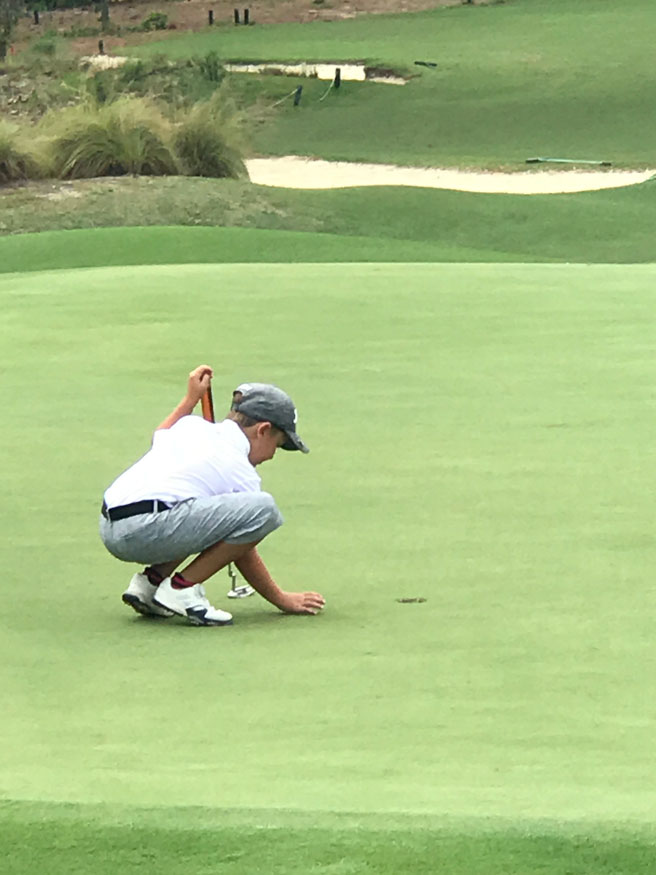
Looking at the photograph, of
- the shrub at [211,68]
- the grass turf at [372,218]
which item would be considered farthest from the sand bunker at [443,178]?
the shrub at [211,68]

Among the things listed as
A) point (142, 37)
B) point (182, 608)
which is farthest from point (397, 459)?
point (142, 37)

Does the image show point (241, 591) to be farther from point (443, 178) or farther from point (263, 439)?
point (443, 178)

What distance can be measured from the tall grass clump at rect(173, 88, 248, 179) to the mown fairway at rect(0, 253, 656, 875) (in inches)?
345

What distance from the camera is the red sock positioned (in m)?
4.69

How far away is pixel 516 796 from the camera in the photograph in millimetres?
3143

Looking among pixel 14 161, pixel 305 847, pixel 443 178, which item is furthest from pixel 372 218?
pixel 305 847

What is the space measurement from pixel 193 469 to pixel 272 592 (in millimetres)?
393

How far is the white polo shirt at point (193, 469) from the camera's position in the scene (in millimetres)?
4652

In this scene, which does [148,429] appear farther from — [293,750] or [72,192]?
[72,192]

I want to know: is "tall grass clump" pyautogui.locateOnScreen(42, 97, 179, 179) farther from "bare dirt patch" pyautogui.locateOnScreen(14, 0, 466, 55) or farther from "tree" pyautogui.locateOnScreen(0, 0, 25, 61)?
"bare dirt patch" pyautogui.locateOnScreen(14, 0, 466, 55)

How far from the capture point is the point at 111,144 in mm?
17984

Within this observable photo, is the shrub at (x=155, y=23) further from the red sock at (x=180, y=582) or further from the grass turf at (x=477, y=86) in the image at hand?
the red sock at (x=180, y=582)

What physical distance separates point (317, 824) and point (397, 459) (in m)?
3.79

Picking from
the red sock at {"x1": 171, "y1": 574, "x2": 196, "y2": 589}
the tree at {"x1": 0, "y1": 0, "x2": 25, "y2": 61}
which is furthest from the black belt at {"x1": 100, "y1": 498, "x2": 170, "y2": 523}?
the tree at {"x1": 0, "y1": 0, "x2": 25, "y2": 61}
